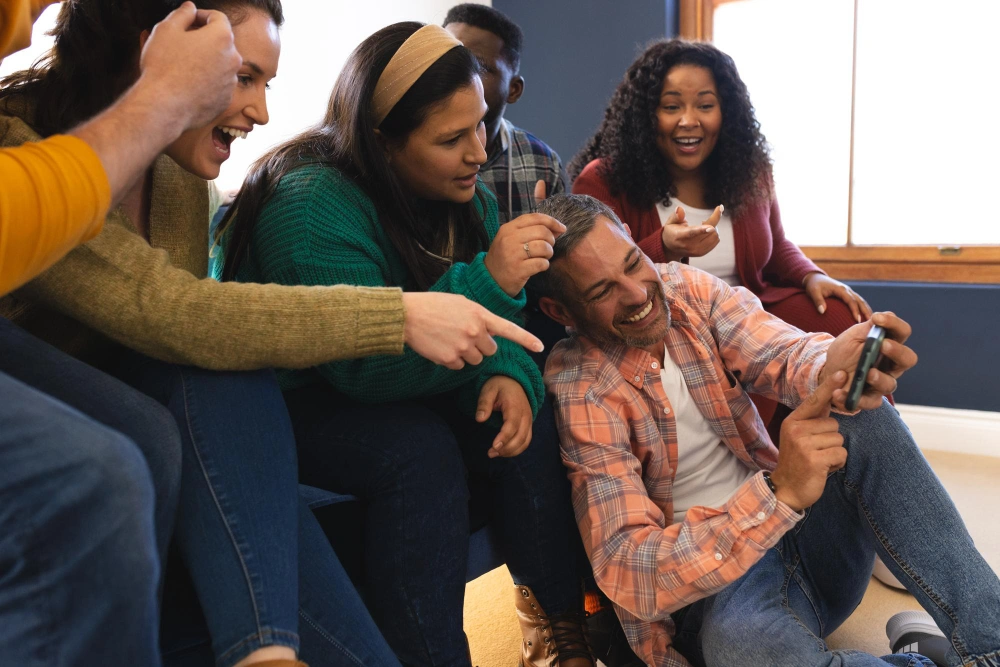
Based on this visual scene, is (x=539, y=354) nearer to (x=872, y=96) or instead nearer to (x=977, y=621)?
(x=977, y=621)

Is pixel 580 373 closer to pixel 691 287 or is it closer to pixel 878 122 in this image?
pixel 691 287

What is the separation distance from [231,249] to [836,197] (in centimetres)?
258

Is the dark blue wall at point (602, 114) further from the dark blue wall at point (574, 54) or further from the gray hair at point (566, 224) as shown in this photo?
the gray hair at point (566, 224)

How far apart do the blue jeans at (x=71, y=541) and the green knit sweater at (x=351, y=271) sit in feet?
1.65

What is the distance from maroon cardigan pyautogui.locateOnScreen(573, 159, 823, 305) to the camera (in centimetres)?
227

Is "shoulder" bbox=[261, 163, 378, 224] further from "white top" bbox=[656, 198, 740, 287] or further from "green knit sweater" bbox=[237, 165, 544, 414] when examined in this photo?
"white top" bbox=[656, 198, 740, 287]

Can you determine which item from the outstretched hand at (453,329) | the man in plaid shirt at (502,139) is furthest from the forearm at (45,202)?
the man in plaid shirt at (502,139)

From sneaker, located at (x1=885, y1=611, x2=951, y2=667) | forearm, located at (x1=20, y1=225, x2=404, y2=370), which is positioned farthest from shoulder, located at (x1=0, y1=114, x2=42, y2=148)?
sneaker, located at (x1=885, y1=611, x2=951, y2=667)

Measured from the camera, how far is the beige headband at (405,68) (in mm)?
1533

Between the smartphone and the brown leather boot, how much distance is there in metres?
0.59

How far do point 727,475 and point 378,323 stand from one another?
80 cm

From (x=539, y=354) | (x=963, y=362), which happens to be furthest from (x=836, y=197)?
(x=539, y=354)

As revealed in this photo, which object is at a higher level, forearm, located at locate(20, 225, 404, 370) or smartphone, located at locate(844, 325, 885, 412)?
forearm, located at locate(20, 225, 404, 370)

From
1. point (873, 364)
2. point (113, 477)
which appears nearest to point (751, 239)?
point (873, 364)
